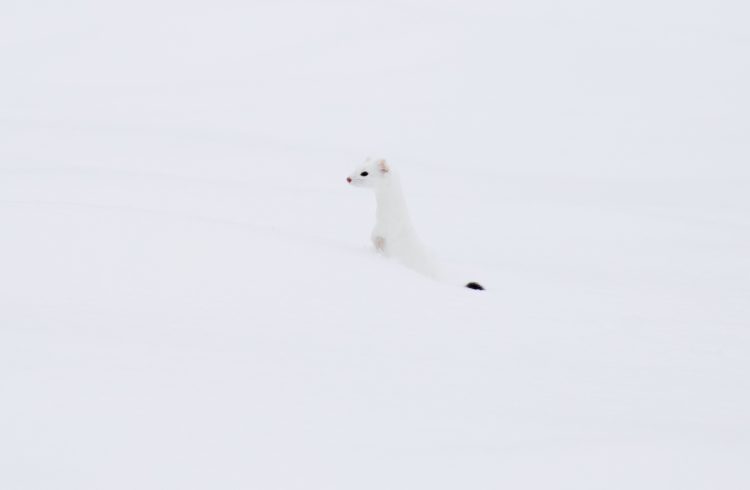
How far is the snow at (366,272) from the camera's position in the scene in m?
2.72

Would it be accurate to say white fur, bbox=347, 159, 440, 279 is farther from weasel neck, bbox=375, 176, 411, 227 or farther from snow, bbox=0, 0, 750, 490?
snow, bbox=0, 0, 750, 490

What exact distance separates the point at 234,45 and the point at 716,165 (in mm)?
9966

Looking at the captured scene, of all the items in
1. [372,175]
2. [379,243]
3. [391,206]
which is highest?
[372,175]

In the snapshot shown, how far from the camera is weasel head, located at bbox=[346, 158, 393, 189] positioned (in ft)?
18.7

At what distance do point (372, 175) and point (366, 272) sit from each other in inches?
50.9

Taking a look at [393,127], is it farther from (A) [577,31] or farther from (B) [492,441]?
(B) [492,441]

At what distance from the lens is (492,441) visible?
2.91 meters

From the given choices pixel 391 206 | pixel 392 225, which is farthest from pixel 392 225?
pixel 391 206

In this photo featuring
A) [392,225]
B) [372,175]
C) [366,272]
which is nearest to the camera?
[366,272]

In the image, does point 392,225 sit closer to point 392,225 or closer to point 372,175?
point 392,225


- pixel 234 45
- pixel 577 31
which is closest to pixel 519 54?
pixel 577 31

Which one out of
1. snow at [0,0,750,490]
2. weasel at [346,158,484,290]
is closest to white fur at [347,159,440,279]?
weasel at [346,158,484,290]

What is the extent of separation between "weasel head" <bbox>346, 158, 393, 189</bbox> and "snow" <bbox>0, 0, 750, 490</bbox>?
58cm

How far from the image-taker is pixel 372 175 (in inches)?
226
